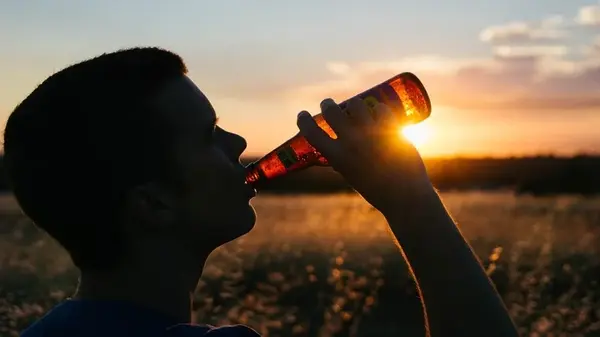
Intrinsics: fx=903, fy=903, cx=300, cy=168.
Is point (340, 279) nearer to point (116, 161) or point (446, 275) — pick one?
point (116, 161)

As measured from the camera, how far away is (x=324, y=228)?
A: 1742 centimetres

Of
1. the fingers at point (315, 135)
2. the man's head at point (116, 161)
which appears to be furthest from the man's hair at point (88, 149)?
the fingers at point (315, 135)

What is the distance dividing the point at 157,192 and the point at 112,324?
338 mm

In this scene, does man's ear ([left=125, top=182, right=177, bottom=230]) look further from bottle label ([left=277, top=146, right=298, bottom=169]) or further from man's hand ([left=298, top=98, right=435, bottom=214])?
bottle label ([left=277, top=146, right=298, bottom=169])

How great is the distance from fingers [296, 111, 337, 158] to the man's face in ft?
1.04

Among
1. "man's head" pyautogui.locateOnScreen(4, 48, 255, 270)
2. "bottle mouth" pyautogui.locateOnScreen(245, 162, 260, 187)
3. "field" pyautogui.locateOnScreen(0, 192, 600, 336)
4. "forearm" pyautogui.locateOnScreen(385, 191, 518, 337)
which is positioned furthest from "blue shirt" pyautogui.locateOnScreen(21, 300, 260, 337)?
"field" pyautogui.locateOnScreen(0, 192, 600, 336)

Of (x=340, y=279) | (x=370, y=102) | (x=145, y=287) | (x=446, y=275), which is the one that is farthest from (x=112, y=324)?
(x=340, y=279)

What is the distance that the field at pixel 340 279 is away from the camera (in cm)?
826

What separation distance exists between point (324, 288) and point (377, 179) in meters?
8.15

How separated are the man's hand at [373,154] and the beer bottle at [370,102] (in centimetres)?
52

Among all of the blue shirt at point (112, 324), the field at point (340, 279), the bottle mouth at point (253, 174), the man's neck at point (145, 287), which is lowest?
the field at point (340, 279)

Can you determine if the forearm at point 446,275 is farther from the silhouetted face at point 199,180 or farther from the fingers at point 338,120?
the silhouetted face at point 199,180

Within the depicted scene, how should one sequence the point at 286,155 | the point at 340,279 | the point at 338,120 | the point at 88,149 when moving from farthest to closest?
the point at 340,279
the point at 286,155
the point at 88,149
the point at 338,120

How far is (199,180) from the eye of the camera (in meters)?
2.04
